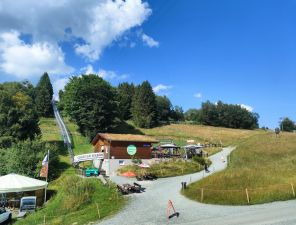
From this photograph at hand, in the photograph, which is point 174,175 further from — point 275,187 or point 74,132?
point 74,132

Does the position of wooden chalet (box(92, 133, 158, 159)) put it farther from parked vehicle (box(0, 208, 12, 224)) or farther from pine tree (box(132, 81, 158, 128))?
pine tree (box(132, 81, 158, 128))

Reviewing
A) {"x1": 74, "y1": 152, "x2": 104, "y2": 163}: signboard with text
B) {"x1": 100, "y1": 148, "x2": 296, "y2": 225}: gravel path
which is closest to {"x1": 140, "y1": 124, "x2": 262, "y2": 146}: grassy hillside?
{"x1": 74, "y1": 152, "x2": 104, "y2": 163}: signboard with text

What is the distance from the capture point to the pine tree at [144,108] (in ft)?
319

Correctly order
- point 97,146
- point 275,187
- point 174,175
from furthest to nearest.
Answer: point 97,146 → point 174,175 → point 275,187

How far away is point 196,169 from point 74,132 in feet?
143

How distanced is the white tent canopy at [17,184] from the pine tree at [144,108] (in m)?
61.3

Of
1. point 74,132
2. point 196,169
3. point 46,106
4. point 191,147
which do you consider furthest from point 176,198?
point 46,106

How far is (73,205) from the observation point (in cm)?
3134

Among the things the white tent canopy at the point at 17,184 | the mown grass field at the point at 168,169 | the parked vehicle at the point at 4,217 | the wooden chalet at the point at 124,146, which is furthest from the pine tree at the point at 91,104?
the parked vehicle at the point at 4,217

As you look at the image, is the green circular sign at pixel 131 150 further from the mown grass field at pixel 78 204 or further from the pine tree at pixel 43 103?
the pine tree at pixel 43 103

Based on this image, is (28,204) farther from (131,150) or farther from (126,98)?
(126,98)

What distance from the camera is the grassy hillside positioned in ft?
287

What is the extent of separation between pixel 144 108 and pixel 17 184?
65.9m

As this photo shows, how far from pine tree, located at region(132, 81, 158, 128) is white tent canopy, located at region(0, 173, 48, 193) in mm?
61258
